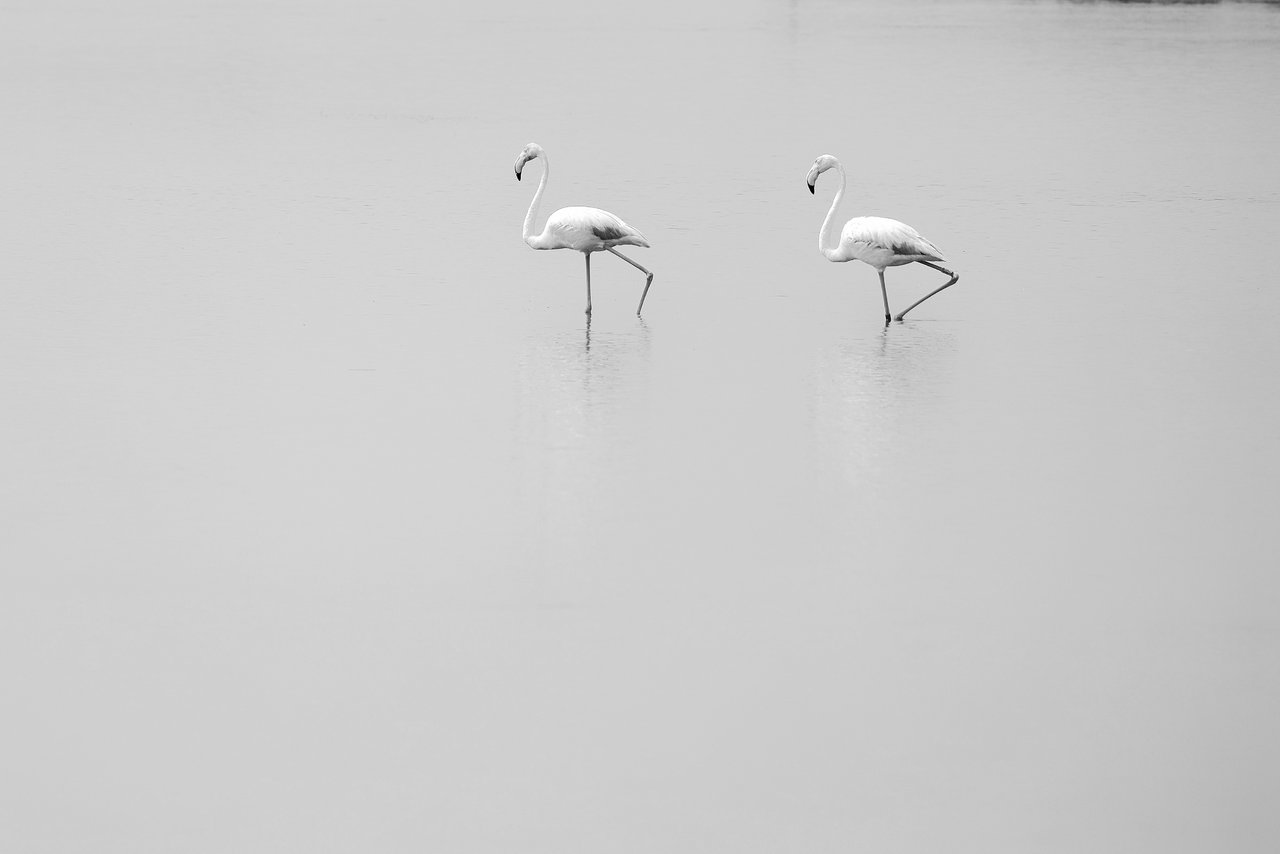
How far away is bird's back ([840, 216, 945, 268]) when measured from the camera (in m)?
9.57

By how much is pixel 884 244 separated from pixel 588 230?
5.32 ft

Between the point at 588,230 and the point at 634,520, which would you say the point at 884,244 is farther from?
the point at 634,520

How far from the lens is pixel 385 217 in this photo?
43.0 feet

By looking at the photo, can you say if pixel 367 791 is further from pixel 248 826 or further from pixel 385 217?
pixel 385 217

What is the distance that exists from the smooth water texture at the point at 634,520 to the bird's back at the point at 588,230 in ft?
1.38

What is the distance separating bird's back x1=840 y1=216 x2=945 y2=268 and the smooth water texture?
42 cm

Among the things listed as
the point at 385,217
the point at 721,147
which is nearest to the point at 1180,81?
the point at 721,147

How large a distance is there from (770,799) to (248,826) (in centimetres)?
125

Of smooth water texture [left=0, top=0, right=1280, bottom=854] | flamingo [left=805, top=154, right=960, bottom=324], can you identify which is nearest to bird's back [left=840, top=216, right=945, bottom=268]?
flamingo [left=805, top=154, right=960, bottom=324]

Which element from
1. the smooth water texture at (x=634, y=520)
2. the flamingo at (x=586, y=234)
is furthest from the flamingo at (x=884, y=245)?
the flamingo at (x=586, y=234)

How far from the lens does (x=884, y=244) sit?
9.56m

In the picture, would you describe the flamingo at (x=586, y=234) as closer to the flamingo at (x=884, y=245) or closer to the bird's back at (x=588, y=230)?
the bird's back at (x=588, y=230)

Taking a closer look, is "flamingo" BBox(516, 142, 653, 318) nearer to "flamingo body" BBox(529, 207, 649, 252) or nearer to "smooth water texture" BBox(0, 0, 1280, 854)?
"flamingo body" BBox(529, 207, 649, 252)

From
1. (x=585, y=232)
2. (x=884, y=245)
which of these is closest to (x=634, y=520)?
(x=884, y=245)
